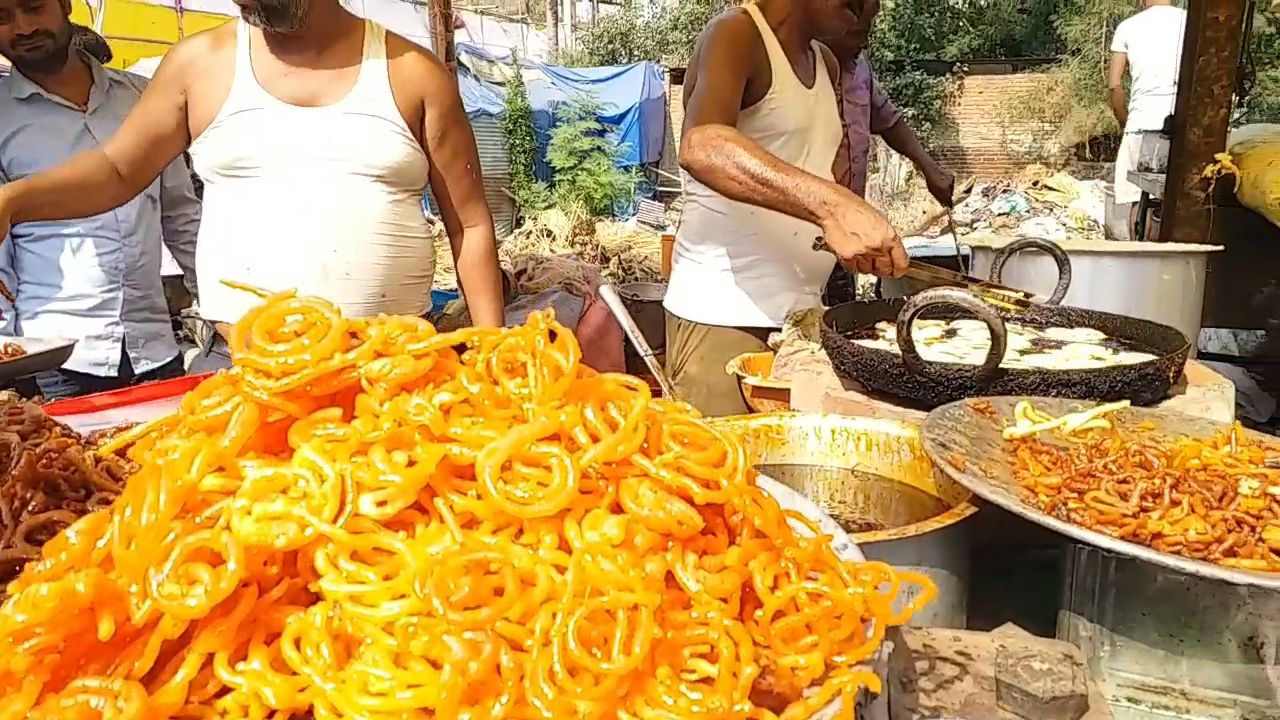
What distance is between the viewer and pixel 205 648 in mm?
1004

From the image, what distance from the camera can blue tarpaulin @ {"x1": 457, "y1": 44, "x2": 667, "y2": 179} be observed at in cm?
1653

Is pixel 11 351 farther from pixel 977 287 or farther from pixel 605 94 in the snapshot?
pixel 605 94

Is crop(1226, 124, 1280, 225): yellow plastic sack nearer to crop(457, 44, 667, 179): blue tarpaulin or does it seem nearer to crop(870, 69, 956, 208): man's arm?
crop(870, 69, 956, 208): man's arm

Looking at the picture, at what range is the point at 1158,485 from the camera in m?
1.92

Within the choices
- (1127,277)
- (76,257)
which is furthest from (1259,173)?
(76,257)

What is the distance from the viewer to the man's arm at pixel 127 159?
2.60 m

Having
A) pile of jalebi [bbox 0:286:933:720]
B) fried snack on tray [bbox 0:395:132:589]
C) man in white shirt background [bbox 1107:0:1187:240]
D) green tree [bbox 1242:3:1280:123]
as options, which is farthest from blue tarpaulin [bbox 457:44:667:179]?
pile of jalebi [bbox 0:286:933:720]

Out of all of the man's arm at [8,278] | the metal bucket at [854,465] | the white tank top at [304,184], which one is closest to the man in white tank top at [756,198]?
the metal bucket at [854,465]

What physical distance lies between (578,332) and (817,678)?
9.90ft

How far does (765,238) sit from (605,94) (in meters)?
14.7

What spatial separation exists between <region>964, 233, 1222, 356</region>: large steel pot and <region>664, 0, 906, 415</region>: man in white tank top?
3.71 ft

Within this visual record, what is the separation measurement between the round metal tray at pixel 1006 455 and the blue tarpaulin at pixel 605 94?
14834 millimetres

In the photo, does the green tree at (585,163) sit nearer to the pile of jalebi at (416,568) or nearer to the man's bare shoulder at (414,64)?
the man's bare shoulder at (414,64)

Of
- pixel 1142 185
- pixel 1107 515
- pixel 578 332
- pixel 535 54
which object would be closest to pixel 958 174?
pixel 535 54
